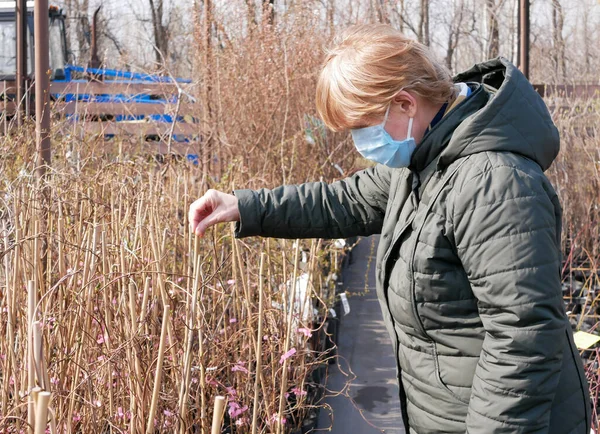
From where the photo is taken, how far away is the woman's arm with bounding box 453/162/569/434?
1092 millimetres

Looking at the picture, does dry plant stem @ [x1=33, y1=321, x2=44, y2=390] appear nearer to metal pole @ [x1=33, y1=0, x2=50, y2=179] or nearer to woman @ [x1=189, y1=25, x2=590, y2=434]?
woman @ [x1=189, y1=25, x2=590, y2=434]

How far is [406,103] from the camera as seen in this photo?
1.30 m

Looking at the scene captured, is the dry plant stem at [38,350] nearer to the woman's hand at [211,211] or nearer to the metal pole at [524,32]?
the woman's hand at [211,211]

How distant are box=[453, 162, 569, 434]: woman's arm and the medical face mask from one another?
7.5 inches

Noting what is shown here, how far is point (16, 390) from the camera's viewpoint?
5.12 ft

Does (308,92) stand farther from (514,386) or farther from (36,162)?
(514,386)

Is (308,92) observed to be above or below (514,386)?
above

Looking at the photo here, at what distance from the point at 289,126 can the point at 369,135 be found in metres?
3.70

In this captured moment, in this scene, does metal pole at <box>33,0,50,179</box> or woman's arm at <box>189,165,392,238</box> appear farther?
metal pole at <box>33,0,50,179</box>

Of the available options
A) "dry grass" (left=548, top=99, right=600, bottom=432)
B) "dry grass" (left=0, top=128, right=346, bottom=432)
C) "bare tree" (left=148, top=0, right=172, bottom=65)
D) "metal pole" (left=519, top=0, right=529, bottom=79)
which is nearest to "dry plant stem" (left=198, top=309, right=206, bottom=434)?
"dry grass" (left=0, top=128, right=346, bottom=432)

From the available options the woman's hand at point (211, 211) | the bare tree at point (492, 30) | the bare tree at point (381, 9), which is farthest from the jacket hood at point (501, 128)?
the bare tree at point (492, 30)

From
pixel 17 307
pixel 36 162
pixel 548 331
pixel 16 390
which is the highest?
pixel 36 162

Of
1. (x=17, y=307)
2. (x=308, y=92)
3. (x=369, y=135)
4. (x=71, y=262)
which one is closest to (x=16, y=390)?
(x=17, y=307)

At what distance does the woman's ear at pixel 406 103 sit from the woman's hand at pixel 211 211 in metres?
0.50
